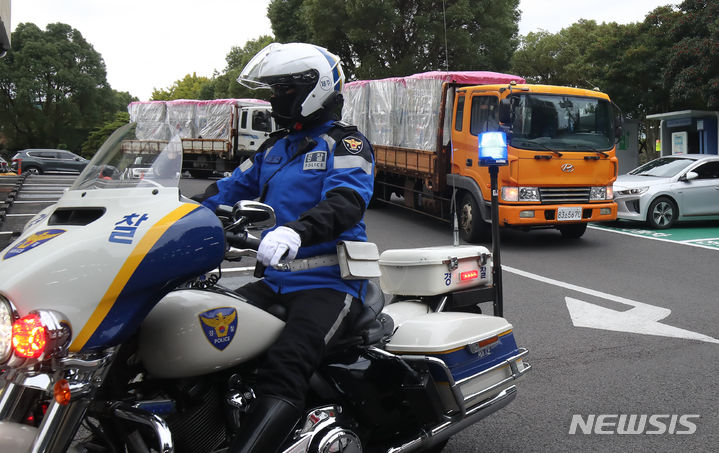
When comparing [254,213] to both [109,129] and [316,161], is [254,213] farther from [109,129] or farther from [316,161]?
[109,129]

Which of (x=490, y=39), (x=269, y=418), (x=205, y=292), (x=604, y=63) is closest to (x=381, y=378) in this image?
(x=269, y=418)

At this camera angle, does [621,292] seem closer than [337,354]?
No

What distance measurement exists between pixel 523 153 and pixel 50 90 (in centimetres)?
5117

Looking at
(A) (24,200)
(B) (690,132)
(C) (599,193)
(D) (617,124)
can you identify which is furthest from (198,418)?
(B) (690,132)

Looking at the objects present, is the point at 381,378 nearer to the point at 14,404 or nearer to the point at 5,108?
the point at 14,404

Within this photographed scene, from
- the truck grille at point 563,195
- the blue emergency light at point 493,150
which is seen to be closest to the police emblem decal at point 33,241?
the blue emergency light at point 493,150

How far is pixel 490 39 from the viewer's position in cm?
3231

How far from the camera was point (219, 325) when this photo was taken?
229 cm

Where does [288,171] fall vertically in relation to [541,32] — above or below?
below

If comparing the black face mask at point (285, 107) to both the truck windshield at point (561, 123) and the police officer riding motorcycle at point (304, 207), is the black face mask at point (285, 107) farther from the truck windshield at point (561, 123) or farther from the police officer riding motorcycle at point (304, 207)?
the truck windshield at point (561, 123)

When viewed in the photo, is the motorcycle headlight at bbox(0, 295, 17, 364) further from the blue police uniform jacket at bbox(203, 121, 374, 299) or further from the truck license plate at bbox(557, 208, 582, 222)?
the truck license plate at bbox(557, 208, 582, 222)

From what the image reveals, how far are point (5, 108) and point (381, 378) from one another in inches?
2246

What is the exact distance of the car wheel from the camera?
1276 centimetres

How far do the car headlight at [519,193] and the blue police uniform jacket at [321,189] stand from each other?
7.58m
